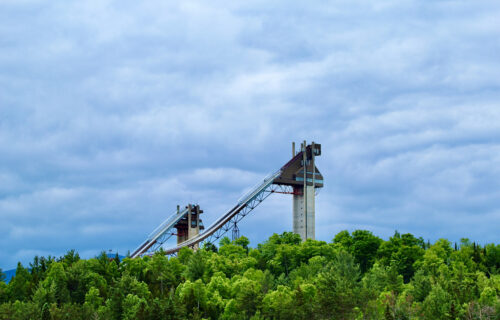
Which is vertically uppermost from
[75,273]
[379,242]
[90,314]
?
[379,242]

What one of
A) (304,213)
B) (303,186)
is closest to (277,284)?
(304,213)

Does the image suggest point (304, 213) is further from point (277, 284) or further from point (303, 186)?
point (277, 284)

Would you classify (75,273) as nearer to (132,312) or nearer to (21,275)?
(21,275)

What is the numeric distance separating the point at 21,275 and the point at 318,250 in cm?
4994

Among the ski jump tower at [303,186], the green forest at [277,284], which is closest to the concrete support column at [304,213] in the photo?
the ski jump tower at [303,186]

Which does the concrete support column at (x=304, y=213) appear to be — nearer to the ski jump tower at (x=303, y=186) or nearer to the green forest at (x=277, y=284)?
the ski jump tower at (x=303, y=186)

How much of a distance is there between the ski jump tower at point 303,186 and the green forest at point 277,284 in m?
3.56

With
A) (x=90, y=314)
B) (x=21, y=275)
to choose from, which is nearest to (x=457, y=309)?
(x=90, y=314)

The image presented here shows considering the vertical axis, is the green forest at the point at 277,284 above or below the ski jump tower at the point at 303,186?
below

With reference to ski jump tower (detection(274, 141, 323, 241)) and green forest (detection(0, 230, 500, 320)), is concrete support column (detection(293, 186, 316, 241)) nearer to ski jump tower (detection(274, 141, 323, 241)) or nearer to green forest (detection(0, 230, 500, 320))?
ski jump tower (detection(274, 141, 323, 241))

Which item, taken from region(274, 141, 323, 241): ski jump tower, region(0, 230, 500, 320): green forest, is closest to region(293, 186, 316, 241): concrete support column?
region(274, 141, 323, 241): ski jump tower

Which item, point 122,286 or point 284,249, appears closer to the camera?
point 122,286

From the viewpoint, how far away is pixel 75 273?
109 metres

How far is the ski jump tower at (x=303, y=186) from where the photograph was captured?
133 meters
